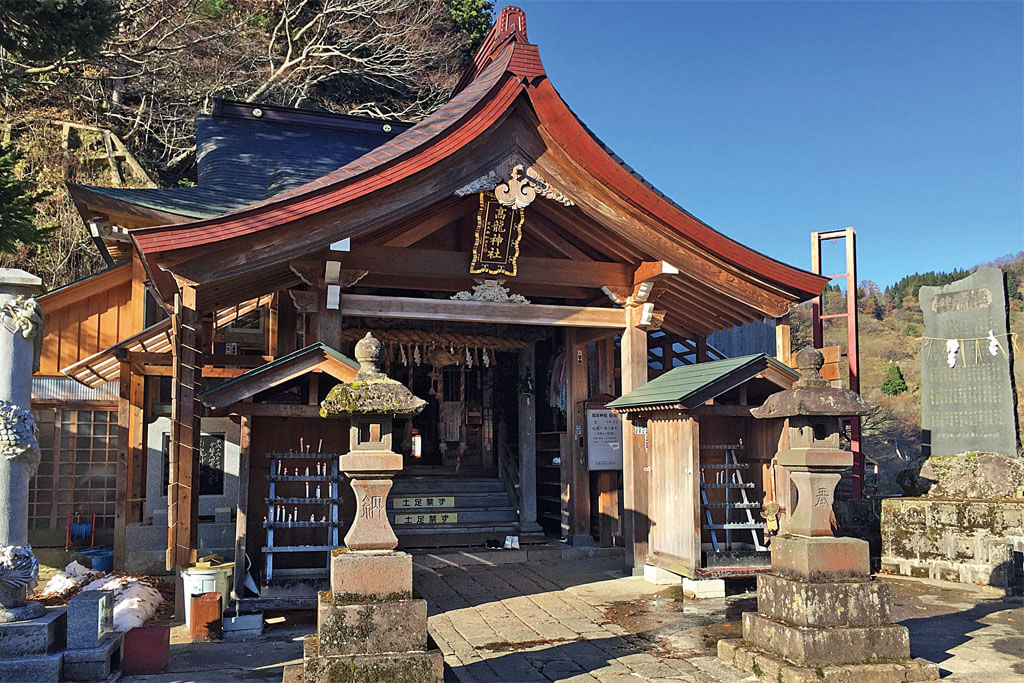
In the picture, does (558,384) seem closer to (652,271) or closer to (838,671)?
(652,271)

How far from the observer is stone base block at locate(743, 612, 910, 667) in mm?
6688

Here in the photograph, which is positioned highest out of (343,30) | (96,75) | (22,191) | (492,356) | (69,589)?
(343,30)

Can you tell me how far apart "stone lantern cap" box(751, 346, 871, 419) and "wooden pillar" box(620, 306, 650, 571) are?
418 centimetres

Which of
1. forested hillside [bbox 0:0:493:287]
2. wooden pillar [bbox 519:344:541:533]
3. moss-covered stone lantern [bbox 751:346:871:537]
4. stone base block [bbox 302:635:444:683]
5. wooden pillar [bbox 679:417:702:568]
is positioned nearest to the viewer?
stone base block [bbox 302:635:444:683]

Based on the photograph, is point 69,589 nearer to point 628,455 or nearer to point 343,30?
point 628,455

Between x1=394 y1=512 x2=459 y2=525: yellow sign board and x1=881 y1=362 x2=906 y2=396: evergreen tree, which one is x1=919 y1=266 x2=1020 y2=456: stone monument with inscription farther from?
x1=881 y1=362 x2=906 y2=396: evergreen tree

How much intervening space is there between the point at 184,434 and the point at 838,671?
23.4 ft

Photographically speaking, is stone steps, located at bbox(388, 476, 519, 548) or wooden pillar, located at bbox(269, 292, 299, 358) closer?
wooden pillar, located at bbox(269, 292, 299, 358)

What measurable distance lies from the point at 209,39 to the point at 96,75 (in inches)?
167

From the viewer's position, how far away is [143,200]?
11.3 m

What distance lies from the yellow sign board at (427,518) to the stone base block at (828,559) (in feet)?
28.6

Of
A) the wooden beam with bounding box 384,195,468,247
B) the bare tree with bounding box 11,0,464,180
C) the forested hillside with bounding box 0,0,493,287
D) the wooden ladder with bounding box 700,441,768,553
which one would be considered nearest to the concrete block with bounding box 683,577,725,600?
the wooden ladder with bounding box 700,441,768,553

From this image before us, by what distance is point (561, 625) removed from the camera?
29.3 feet

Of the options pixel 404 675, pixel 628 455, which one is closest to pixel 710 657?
pixel 404 675
